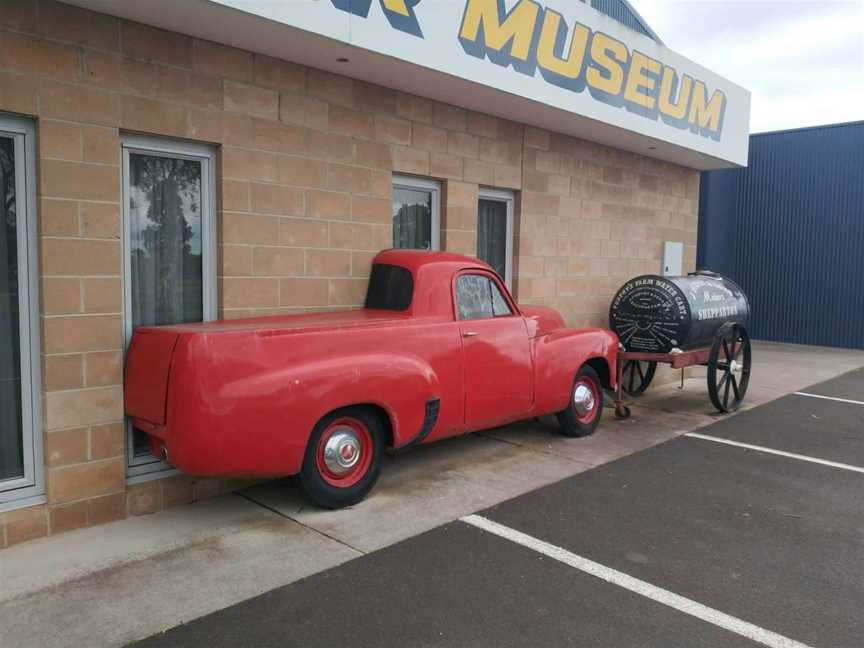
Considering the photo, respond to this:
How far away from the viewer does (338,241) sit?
6.28 meters

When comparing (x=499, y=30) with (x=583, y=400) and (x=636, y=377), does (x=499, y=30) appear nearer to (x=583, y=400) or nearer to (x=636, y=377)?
(x=583, y=400)

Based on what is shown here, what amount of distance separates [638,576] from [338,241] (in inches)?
148

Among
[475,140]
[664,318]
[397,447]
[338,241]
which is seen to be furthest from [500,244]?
[397,447]

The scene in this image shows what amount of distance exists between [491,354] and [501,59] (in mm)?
2896

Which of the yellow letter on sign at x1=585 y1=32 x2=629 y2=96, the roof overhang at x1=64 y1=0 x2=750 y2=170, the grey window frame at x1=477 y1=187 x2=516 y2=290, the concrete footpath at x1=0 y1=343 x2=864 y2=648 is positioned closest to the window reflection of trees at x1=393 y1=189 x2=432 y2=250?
the grey window frame at x1=477 y1=187 x2=516 y2=290

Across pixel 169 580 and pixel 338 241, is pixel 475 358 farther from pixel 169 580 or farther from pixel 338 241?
pixel 169 580

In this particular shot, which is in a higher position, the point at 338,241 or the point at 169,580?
the point at 338,241

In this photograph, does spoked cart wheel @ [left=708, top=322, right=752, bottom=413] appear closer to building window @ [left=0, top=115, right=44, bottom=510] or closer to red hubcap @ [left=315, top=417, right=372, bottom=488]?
red hubcap @ [left=315, top=417, right=372, bottom=488]

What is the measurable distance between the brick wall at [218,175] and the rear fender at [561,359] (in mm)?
1625

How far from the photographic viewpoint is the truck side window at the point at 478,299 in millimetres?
6086

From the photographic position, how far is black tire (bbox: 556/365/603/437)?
7203mm

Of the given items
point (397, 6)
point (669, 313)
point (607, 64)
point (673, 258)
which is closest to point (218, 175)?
point (397, 6)

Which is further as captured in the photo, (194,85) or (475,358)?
(475,358)

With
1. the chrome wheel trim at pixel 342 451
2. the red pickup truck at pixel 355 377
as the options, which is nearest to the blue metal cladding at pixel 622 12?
the red pickup truck at pixel 355 377
